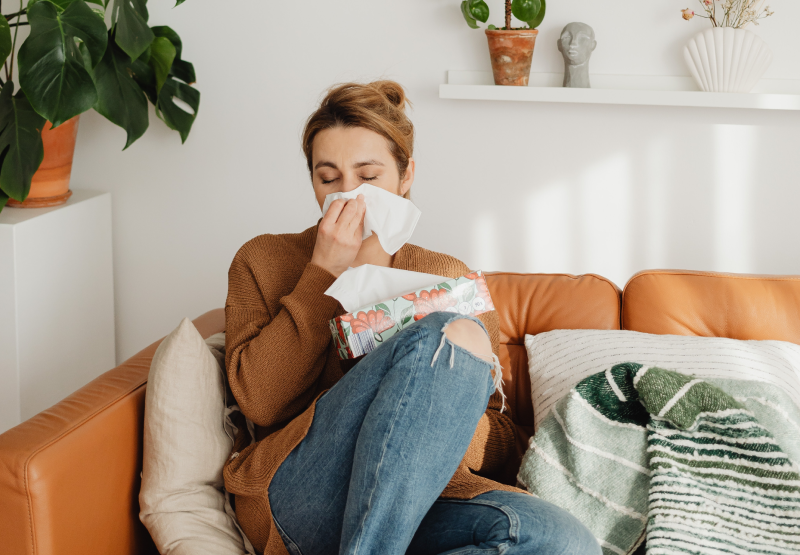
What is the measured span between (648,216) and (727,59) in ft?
1.53

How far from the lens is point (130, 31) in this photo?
1.70 meters

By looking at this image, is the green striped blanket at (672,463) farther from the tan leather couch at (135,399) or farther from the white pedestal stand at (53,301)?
the white pedestal stand at (53,301)

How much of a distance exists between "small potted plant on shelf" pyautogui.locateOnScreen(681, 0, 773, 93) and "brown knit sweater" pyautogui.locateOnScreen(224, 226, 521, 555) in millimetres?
1000

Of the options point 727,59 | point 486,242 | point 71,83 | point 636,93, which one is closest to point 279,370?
point 71,83

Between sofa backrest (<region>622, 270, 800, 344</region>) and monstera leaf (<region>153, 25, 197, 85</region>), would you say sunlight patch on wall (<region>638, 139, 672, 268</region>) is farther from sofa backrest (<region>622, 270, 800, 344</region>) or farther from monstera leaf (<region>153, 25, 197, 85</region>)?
monstera leaf (<region>153, 25, 197, 85</region>)

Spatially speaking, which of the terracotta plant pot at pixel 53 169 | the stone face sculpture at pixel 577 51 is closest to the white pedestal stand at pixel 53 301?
the terracotta plant pot at pixel 53 169

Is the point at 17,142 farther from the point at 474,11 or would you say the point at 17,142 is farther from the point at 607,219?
the point at 607,219

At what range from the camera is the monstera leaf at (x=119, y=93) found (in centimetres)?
177

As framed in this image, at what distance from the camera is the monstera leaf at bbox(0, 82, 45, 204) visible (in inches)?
65.6

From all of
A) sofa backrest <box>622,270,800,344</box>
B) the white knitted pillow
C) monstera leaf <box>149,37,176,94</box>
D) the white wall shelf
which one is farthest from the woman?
monstera leaf <box>149,37,176,94</box>

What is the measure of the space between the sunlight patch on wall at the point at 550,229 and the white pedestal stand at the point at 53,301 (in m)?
1.35

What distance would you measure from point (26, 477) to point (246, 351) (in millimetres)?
388

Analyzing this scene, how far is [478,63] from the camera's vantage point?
193cm

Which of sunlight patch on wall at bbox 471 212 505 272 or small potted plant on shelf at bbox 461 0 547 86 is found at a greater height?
small potted plant on shelf at bbox 461 0 547 86
